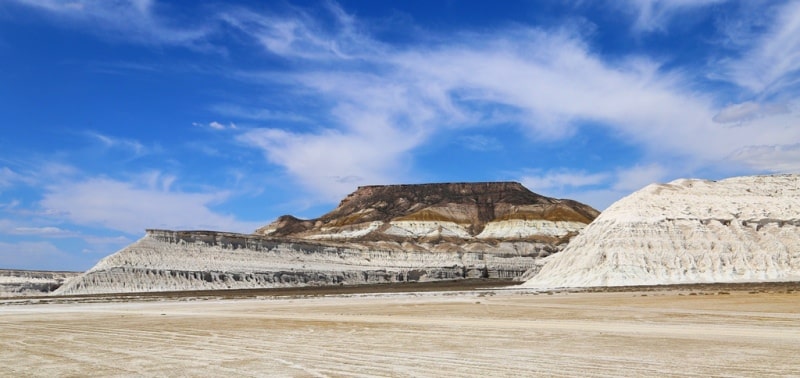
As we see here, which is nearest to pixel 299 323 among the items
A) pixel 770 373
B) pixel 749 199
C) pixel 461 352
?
pixel 461 352

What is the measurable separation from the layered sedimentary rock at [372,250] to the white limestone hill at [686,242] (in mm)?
43371

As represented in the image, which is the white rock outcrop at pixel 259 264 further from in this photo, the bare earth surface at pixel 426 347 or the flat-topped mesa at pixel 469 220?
the bare earth surface at pixel 426 347

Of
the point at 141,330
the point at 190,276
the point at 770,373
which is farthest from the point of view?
the point at 190,276

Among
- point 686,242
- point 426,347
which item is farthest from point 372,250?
point 426,347

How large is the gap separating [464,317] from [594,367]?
15.1m

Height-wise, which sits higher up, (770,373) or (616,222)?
(616,222)

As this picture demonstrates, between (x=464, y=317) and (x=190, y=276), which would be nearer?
(x=464, y=317)

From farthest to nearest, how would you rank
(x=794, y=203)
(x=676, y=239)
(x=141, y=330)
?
1. (x=794, y=203)
2. (x=676, y=239)
3. (x=141, y=330)

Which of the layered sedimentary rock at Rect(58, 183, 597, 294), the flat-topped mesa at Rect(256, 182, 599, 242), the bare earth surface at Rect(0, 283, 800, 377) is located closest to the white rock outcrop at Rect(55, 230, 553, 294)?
the layered sedimentary rock at Rect(58, 183, 597, 294)

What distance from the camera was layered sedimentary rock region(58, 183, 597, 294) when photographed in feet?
270

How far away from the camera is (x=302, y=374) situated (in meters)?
11.2

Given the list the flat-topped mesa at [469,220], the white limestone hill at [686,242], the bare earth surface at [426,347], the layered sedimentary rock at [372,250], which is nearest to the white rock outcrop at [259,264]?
the layered sedimentary rock at [372,250]

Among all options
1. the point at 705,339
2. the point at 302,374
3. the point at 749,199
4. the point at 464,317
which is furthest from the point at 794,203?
the point at 302,374

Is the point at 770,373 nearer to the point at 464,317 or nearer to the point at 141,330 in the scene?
the point at 464,317
